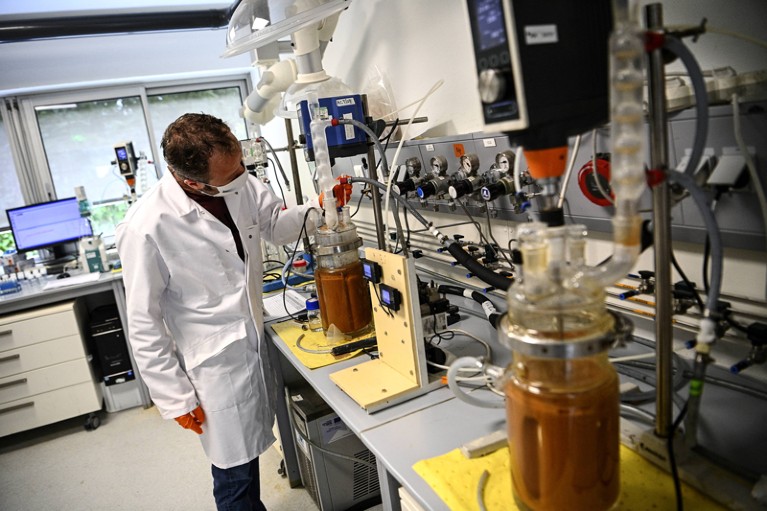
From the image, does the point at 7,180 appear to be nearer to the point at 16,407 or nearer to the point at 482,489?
the point at 16,407

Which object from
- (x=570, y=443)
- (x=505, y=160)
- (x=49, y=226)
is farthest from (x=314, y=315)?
(x=49, y=226)

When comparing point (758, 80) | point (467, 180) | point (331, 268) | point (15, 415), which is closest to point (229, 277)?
point (331, 268)

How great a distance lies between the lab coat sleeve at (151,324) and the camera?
1572 mm

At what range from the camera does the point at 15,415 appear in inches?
122

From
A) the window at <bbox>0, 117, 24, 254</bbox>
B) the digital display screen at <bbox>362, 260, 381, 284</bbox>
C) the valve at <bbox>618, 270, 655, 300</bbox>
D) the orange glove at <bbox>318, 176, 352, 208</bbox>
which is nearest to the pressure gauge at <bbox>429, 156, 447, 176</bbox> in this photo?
the orange glove at <bbox>318, 176, 352, 208</bbox>

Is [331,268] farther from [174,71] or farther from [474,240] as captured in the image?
[174,71]

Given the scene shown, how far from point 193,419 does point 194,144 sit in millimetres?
904

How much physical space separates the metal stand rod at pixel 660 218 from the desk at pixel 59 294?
10.4ft

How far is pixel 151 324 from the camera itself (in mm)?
1600

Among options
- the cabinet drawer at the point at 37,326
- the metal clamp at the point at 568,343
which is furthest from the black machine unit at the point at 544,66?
the cabinet drawer at the point at 37,326

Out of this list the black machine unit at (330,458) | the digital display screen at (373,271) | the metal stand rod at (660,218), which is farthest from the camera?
the black machine unit at (330,458)

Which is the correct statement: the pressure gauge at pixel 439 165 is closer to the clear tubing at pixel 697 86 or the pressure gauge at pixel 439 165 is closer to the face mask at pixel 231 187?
the face mask at pixel 231 187

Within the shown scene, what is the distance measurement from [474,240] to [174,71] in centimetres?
343

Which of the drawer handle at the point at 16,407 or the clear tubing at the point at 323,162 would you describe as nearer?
the clear tubing at the point at 323,162
